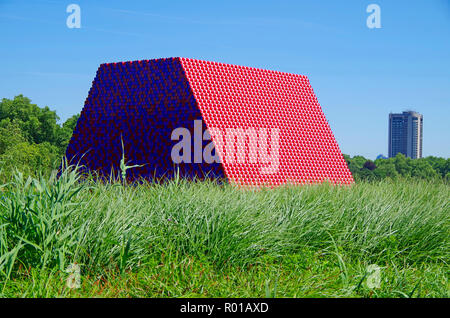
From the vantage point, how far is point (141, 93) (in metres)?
18.1

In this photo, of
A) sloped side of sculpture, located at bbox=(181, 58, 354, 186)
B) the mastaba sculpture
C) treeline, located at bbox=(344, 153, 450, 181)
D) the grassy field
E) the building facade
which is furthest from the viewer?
the building facade

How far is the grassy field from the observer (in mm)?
5293

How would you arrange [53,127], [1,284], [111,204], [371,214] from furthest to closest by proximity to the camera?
[53,127]
[371,214]
[111,204]
[1,284]

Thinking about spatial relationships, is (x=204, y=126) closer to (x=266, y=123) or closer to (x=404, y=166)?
(x=266, y=123)

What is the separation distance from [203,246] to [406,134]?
14456 cm

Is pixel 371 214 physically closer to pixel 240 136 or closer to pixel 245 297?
pixel 245 297

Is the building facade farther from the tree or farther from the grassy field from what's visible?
the grassy field

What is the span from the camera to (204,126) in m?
16.0

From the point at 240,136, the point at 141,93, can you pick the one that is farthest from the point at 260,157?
the point at 141,93

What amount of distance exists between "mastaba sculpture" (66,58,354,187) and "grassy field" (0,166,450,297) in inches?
311

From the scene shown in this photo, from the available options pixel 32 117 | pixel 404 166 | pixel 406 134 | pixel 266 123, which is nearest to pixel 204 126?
pixel 266 123

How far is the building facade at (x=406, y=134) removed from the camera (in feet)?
449

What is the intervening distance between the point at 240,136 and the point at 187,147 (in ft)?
6.06

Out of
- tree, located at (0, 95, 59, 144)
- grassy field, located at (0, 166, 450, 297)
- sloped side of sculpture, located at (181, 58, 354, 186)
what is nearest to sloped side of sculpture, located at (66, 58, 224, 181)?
sloped side of sculpture, located at (181, 58, 354, 186)
